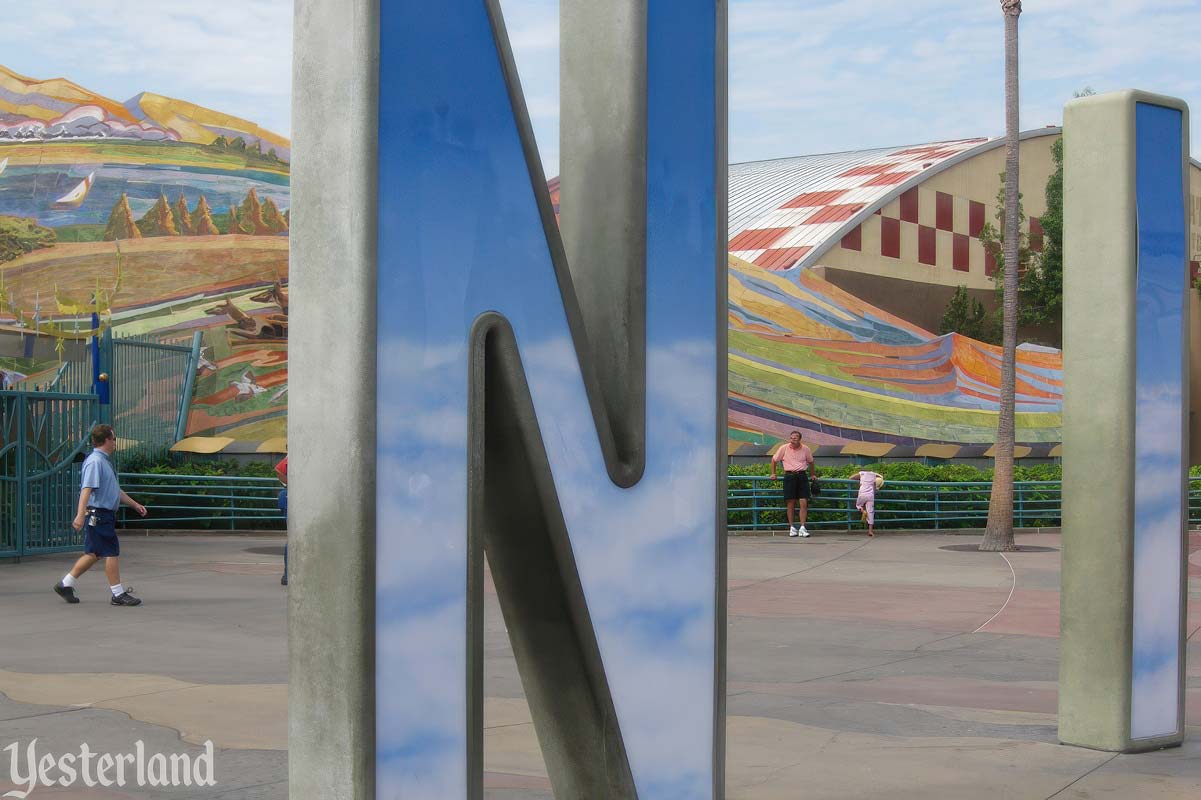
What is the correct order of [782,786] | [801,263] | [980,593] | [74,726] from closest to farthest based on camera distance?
[782,786]
[74,726]
[980,593]
[801,263]

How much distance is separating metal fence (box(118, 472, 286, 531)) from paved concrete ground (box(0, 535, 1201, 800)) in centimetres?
505

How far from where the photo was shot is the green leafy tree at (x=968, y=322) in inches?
1710

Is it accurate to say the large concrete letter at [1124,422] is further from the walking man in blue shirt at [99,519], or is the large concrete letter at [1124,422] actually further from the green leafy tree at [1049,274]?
the green leafy tree at [1049,274]

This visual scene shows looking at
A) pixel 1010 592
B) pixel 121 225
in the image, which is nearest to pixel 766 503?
pixel 1010 592

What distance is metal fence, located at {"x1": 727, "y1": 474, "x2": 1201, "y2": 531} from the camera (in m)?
22.1

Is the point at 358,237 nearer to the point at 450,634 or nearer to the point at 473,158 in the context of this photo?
the point at 473,158

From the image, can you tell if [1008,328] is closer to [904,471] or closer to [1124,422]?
[904,471]

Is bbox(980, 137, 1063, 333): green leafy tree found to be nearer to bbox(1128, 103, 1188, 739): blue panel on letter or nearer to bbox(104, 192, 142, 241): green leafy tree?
bbox(104, 192, 142, 241): green leafy tree

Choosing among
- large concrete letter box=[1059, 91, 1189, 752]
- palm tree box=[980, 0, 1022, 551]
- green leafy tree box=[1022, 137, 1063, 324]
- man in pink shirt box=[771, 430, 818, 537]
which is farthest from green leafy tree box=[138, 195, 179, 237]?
large concrete letter box=[1059, 91, 1189, 752]

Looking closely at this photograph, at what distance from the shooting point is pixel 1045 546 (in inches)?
811

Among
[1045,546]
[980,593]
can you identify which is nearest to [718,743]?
[980,593]

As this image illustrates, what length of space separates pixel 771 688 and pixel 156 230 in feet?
89.8

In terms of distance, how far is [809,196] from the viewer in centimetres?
4772

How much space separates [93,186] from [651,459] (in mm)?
32378
